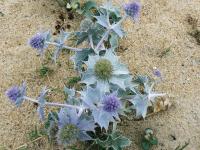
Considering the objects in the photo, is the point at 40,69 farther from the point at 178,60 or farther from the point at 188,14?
the point at 188,14

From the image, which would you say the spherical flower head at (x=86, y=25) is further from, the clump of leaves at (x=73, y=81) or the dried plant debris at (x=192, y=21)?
the dried plant debris at (x=192, y=21)

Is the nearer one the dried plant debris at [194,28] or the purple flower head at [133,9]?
the purple flower head at [133,9]

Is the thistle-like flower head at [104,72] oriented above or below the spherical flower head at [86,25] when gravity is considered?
below

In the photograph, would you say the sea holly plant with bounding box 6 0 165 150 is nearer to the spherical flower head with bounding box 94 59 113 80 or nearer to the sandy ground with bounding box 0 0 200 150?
the spherical flower head with bounding box 94 59 113 80

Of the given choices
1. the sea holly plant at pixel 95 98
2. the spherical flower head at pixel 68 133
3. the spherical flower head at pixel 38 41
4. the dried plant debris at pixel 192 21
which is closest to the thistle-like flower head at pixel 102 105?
the sea holly plant at pixel 95 98

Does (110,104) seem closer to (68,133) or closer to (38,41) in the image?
(68,133)

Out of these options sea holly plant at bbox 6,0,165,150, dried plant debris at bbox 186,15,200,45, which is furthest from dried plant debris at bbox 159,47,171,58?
sea holly plant at bbox 6,0,165,150

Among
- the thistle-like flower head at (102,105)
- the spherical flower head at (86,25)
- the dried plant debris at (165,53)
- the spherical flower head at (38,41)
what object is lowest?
the dried plant debris at (165,53)
